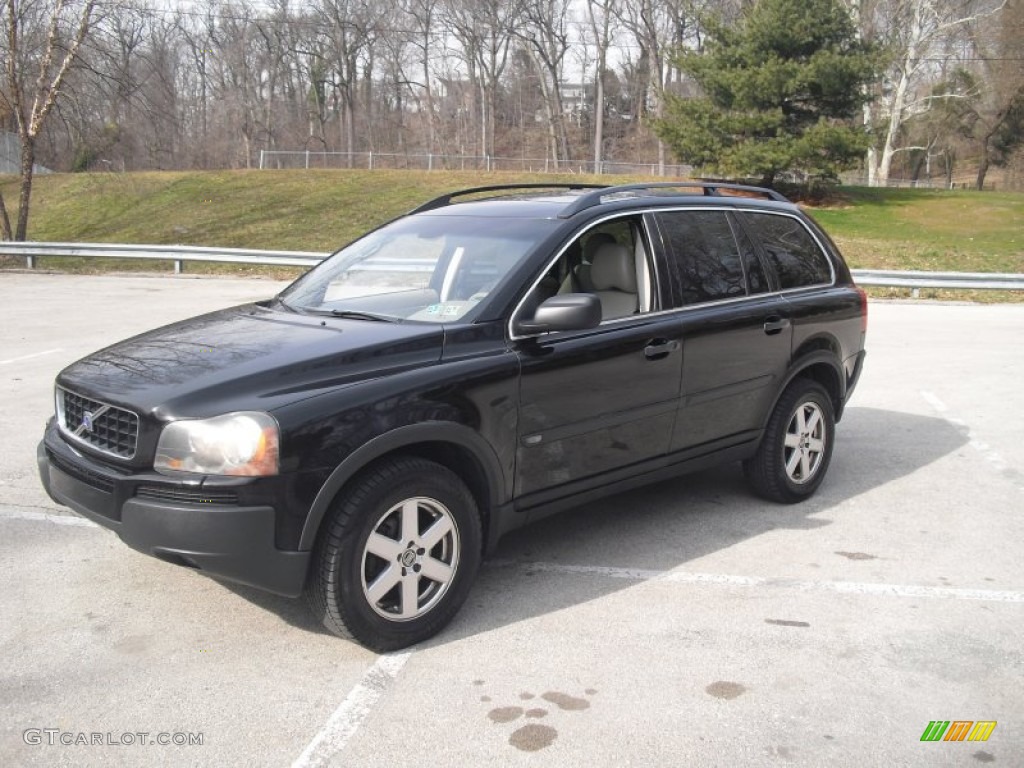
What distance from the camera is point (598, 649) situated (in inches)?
151

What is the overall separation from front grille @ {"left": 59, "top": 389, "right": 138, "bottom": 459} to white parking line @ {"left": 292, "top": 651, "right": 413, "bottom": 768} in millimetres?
1220

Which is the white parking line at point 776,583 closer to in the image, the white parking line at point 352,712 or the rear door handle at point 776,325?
the white parking line at point 352,712

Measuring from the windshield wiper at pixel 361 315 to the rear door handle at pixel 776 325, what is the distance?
2.23 meters

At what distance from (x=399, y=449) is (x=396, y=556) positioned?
0.42 metres

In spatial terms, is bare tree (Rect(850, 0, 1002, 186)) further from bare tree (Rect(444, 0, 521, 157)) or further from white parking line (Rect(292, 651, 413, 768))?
white parking line (Rect(292, 651, 413, 768))

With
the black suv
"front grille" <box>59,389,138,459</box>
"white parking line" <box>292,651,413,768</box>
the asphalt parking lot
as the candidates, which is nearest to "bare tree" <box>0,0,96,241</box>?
the asphalt parking lot

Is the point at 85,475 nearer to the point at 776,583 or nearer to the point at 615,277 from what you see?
the point at 615,277

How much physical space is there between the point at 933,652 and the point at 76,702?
329cm

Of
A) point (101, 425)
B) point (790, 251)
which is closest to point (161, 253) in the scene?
point (790, 251)

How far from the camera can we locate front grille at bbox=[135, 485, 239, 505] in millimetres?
3401

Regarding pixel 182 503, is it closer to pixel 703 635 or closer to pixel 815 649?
pixel 703 635

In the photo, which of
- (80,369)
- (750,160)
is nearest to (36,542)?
(80,369)

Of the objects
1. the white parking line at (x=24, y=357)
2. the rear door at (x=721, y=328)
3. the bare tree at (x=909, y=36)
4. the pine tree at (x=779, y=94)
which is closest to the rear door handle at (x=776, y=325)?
the rear door at (x=721, y=328)

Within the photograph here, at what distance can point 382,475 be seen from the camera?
3.66 meters
